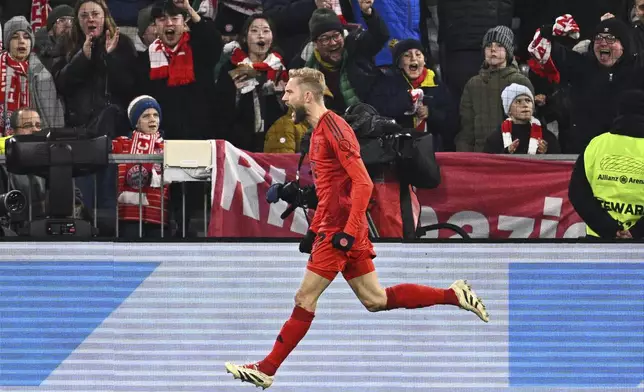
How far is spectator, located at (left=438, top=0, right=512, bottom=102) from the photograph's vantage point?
1347cm

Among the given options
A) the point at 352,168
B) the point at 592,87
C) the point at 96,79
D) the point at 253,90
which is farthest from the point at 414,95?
the point at 352,168

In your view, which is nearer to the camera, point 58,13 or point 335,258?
point 335,258

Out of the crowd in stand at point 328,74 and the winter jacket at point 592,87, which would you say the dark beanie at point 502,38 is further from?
the winter jacket at point 592,87

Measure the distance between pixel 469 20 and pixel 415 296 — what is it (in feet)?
11.4

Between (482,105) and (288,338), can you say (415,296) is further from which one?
(482,105)

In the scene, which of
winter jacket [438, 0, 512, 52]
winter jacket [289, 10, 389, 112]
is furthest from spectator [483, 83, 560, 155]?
winter jacket [289, 10, 389, 112]

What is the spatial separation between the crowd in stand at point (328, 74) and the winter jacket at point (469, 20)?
0.03 feet

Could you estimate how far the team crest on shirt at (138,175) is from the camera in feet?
39.0

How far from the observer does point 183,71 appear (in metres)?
13.0

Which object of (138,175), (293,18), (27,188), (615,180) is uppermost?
(293,18)

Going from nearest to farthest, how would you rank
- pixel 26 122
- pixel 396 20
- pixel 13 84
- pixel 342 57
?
pixel 26 122 → pixel 342 57 → pixel 13 84 → pixel 396 20

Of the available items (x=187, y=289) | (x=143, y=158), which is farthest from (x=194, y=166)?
(x=187, y=289)

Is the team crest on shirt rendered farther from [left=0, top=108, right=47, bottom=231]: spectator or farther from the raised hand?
the raised hand

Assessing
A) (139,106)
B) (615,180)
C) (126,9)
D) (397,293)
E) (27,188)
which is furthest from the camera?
(126,9)
